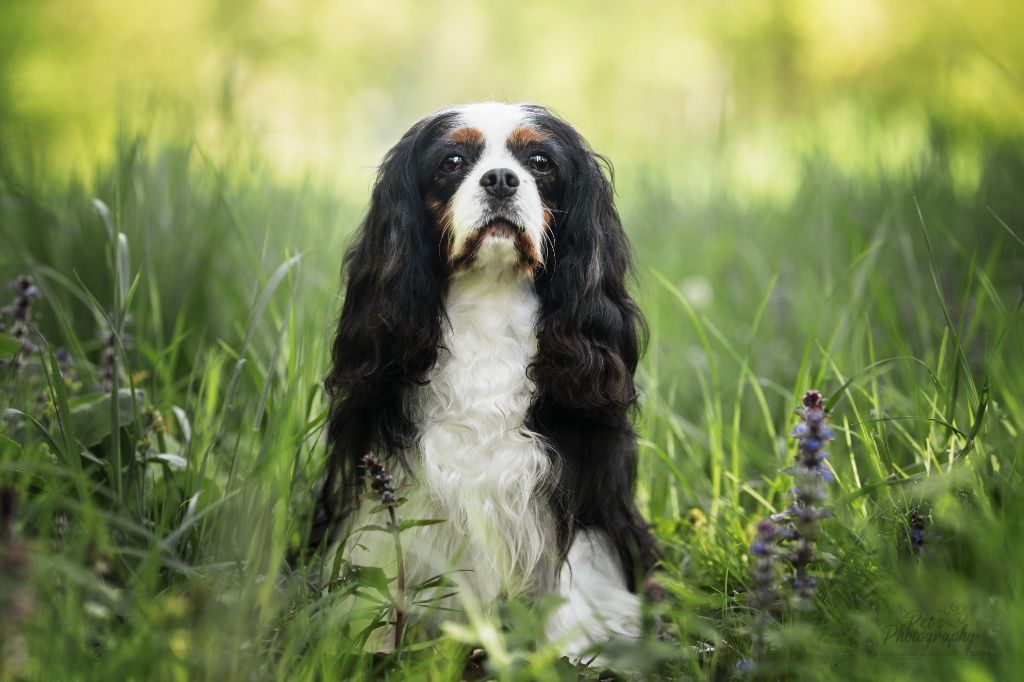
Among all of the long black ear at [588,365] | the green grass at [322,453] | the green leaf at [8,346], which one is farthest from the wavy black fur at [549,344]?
the green leaf at [8,346]

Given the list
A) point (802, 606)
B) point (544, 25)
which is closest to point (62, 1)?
point (544, 25)

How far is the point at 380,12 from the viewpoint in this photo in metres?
22.2

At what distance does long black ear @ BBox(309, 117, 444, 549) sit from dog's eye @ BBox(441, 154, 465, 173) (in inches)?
3.4

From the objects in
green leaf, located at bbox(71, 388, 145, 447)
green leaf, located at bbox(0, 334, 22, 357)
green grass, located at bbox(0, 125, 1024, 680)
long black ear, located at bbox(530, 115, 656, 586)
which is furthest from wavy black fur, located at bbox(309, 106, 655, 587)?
green leaf, located at bbox(0, 334, 22, 357)

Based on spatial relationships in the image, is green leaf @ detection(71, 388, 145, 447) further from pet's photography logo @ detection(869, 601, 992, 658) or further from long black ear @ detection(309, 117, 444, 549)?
pet's photography logo @ detection(869, 601, 992, 658)

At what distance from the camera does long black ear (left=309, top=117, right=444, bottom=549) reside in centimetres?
219

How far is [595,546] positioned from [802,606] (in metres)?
0.78

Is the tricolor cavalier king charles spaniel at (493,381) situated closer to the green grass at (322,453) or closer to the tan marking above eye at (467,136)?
the tan marking above eye at (467,136)

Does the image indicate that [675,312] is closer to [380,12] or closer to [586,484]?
[586,484]

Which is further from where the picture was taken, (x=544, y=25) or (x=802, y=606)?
(x=544, y=25)

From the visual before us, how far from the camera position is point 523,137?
227cm

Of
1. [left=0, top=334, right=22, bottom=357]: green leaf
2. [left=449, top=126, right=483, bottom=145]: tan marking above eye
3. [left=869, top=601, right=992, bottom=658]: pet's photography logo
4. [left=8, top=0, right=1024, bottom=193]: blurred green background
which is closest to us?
[left=869, top=601, right=992, bottom=658]: pet's photography logo

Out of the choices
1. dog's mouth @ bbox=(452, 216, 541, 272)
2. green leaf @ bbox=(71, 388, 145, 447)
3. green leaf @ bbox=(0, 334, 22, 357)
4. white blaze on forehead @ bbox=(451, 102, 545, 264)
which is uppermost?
white blaze on forehead @ bbox=(451, 102, 545, 264)

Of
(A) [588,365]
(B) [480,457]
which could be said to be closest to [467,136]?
(A) [588,365]
